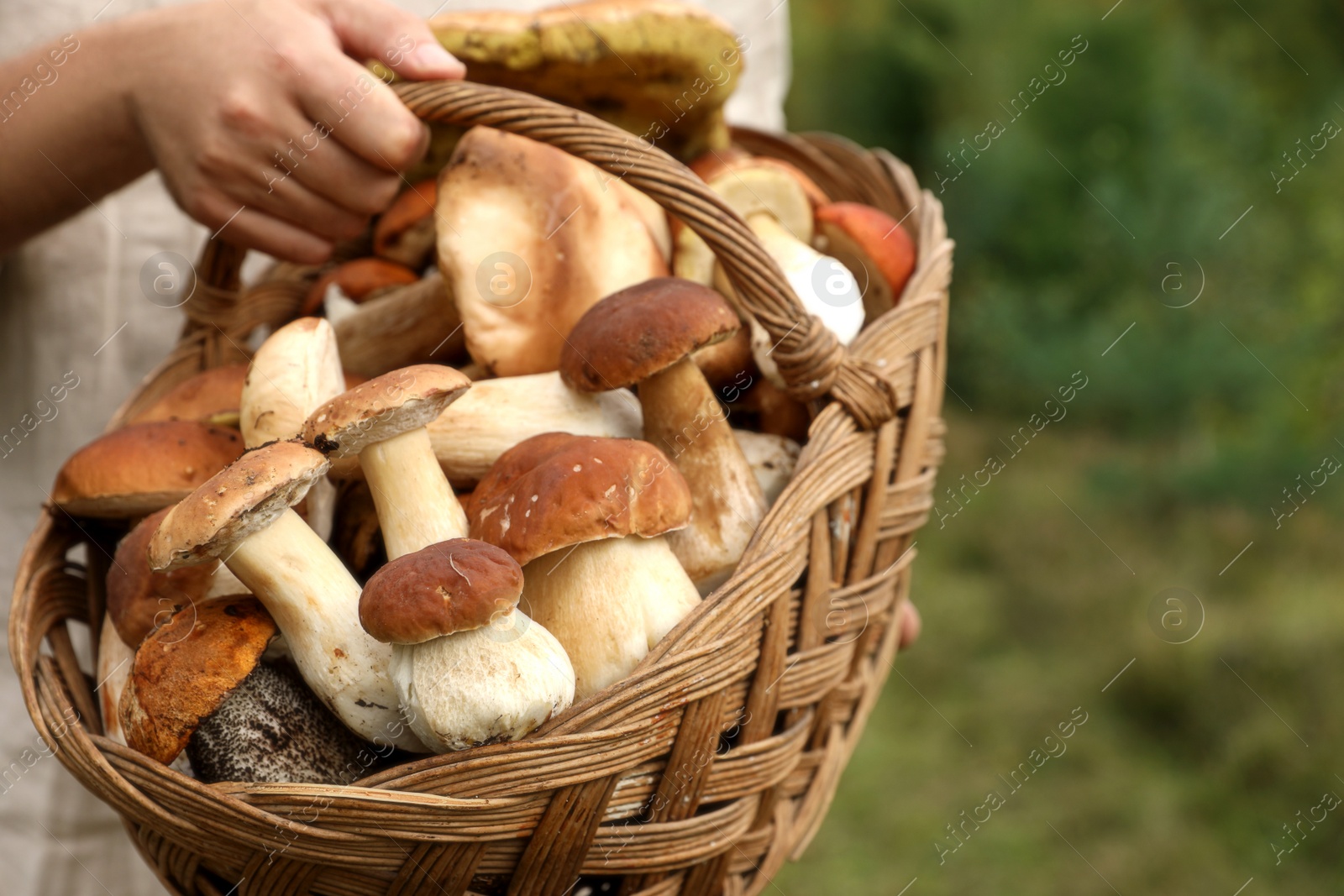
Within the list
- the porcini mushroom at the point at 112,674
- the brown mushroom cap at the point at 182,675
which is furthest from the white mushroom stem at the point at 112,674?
the brown mushroom cap at the point at 182,675

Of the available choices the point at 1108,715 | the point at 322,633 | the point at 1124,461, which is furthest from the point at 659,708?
the point at 1124,461

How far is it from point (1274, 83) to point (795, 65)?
2.99m

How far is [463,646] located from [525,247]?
0.60 metres

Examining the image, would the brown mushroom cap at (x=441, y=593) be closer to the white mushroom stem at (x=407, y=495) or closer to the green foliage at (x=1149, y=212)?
the white mushroom stem at (x=407, y=495)

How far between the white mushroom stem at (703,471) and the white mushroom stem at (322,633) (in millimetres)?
361

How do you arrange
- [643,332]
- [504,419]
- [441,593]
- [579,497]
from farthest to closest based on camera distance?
[504,419] → [643,332] → [579,497] → [441,593]

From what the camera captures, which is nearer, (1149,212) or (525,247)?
(525,247)

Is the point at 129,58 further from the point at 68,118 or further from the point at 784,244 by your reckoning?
the point at 784,244

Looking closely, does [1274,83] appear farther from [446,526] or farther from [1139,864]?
[446,526]

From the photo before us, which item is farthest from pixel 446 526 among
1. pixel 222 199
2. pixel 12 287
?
pixel 12 287

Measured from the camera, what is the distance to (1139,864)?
2594 mm

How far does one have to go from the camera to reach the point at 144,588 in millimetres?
1060

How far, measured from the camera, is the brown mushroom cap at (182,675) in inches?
37.3

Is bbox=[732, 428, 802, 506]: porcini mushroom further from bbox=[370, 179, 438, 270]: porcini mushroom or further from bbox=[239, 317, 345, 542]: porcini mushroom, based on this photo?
bbox=[370, 179, 438, 270]: porcini mushroom
